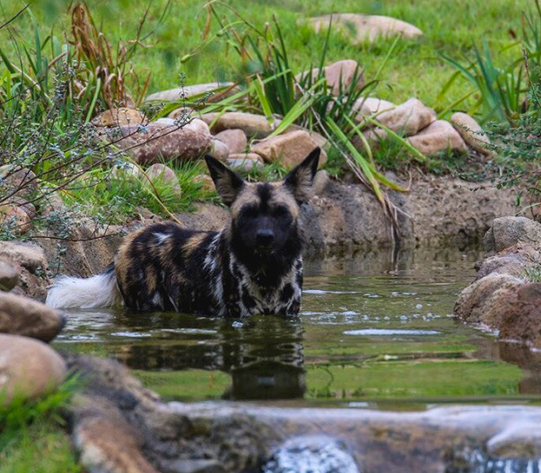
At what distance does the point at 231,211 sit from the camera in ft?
24.5

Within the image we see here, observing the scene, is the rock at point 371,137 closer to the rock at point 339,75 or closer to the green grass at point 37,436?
the rock at point 339,75

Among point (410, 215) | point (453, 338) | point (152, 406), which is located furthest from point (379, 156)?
point (152, 406)

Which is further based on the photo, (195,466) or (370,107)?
(370,107)

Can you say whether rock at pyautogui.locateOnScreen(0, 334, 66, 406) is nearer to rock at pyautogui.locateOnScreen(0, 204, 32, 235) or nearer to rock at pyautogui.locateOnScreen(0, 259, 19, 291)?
rock at pyautogui.locateOnScreen(0, 259, 19, 291)

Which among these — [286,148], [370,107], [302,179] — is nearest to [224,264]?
[302,179]

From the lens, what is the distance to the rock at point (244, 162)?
10727mm

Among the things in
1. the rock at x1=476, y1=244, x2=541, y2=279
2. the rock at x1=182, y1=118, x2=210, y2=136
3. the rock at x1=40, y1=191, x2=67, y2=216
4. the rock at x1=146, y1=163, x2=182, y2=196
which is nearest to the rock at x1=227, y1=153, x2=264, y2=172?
the rock at x1=182, y1=118, x2=210, y2=136

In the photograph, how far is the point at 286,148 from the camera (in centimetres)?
1137

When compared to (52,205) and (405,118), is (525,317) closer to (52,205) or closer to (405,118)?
(52,205)

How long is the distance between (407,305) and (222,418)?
12.5 feet

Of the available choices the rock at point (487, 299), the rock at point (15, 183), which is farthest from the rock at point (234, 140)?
the rock at point (487, 299)

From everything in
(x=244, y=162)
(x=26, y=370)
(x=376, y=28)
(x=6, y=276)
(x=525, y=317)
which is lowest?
(x=525, y=317)

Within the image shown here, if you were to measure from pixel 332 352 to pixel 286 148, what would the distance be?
5.85 metres

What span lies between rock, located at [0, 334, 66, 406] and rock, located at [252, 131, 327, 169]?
7386 millimetres
